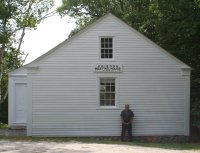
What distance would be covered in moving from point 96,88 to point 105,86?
55 centimetres

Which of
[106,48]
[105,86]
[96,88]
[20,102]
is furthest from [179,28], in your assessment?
[20,102]

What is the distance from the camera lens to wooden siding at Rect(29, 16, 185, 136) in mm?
29297

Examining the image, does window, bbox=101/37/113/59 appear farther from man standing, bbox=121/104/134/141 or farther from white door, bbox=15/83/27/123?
white door, bbox=15/83/27/123

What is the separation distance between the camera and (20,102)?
3316 centimetres

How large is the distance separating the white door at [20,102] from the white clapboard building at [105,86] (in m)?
3.58

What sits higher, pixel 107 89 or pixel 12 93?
pixel 107 89

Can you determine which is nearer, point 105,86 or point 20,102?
point 105,86

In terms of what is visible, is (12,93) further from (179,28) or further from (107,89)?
(179,28)

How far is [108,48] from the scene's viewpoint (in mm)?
29766

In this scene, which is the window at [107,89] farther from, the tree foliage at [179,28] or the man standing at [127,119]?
the tree foliage at [179,28]

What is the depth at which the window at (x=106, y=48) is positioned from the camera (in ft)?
97.5

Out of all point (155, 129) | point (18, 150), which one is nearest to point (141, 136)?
point (155, 129)

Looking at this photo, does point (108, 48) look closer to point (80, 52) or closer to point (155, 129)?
point (80, 52)

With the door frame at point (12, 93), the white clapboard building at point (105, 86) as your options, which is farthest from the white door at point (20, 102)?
the white clapboard building at point (105, 86)
